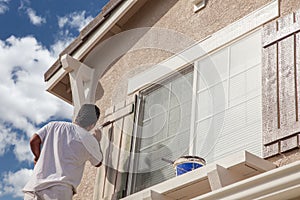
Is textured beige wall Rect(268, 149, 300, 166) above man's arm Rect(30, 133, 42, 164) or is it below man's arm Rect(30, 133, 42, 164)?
below

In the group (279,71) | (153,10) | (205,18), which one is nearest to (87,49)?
(153,10)

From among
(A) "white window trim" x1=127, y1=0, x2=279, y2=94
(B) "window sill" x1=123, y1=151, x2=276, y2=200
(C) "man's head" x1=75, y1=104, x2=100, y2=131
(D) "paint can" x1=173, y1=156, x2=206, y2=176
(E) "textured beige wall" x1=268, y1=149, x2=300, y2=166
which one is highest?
(A) "white window trim" x1=127, y1=0, x2=279, y2=94

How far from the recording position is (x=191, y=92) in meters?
5.66

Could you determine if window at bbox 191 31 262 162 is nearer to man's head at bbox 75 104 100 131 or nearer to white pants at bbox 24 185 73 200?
man's head at bbox 75 104 100 131

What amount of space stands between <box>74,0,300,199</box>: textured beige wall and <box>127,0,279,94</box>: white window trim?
0.22ft

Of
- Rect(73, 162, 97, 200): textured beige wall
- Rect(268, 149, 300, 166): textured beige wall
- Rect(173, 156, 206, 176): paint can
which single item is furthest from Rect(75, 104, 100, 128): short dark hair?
Rect(268, 149, 300, 166): textured beige wall

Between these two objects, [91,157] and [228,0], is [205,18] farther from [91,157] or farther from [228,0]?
[91,157]

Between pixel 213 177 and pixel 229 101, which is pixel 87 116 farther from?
pixel 213 177

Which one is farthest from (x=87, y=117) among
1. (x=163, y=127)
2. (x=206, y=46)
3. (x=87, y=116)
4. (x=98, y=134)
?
(x=206, y=46)

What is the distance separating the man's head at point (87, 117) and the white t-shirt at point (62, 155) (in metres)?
0.14

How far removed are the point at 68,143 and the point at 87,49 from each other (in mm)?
1863

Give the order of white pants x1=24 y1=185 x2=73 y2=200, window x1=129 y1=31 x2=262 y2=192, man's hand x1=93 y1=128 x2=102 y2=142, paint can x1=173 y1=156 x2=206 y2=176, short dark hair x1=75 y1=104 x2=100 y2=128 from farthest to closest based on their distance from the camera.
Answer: man's hand x1=93 y1=128 x2=102 y2=142
short dark hair x1=75 y1=104 x2=100 y2=128
window x1=129 y1=31 x2=262 y2=192
white pants x1=24 y1=185 x2=73 y2=200
paint can x1=173 y1=156 x2=206 y2=176

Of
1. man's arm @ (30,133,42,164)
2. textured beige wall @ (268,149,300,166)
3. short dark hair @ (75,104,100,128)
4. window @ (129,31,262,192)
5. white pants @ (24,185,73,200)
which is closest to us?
textured beige wall @ (268,149,300,166)

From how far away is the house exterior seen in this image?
4270 millimetres
